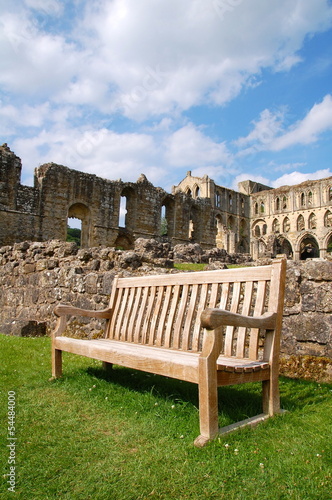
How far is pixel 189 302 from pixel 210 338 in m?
1.11

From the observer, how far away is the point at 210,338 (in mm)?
2426

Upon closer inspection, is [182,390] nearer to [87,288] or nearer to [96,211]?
[87,288]

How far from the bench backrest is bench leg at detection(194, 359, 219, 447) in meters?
0.61

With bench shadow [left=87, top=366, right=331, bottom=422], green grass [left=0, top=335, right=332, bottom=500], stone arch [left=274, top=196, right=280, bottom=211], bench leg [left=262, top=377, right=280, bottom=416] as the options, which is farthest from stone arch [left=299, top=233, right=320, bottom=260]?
bench leg [left=262, top=377, right=280, bottom=416]

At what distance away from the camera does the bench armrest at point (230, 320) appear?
240 cm

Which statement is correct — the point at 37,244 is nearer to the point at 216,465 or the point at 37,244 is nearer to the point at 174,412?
the point at 174,412

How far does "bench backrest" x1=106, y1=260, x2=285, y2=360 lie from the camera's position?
2.93 metres

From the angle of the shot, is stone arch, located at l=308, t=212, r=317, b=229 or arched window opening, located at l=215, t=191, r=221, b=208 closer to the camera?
stone arch, located at l=308, t=212, r=317, b=229

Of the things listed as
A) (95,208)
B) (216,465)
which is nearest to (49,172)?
(95,208)

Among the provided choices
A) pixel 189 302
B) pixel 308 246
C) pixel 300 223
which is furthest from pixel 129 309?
pixel 308 246

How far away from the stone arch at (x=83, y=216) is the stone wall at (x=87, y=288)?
47.2 feet

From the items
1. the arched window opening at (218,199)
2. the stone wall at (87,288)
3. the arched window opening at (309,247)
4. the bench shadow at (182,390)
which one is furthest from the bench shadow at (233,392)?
the arched window opening at (309,247)

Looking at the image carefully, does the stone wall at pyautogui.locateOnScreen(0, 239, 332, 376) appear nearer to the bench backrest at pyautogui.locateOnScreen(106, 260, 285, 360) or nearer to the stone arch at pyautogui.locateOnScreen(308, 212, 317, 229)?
the bench backrest at pyautogui.locateOnScreen(106, 260, 285, 360)

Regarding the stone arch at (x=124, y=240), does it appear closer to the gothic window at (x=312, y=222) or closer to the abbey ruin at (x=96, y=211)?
the abbey ruin at (x=96, y=211)
